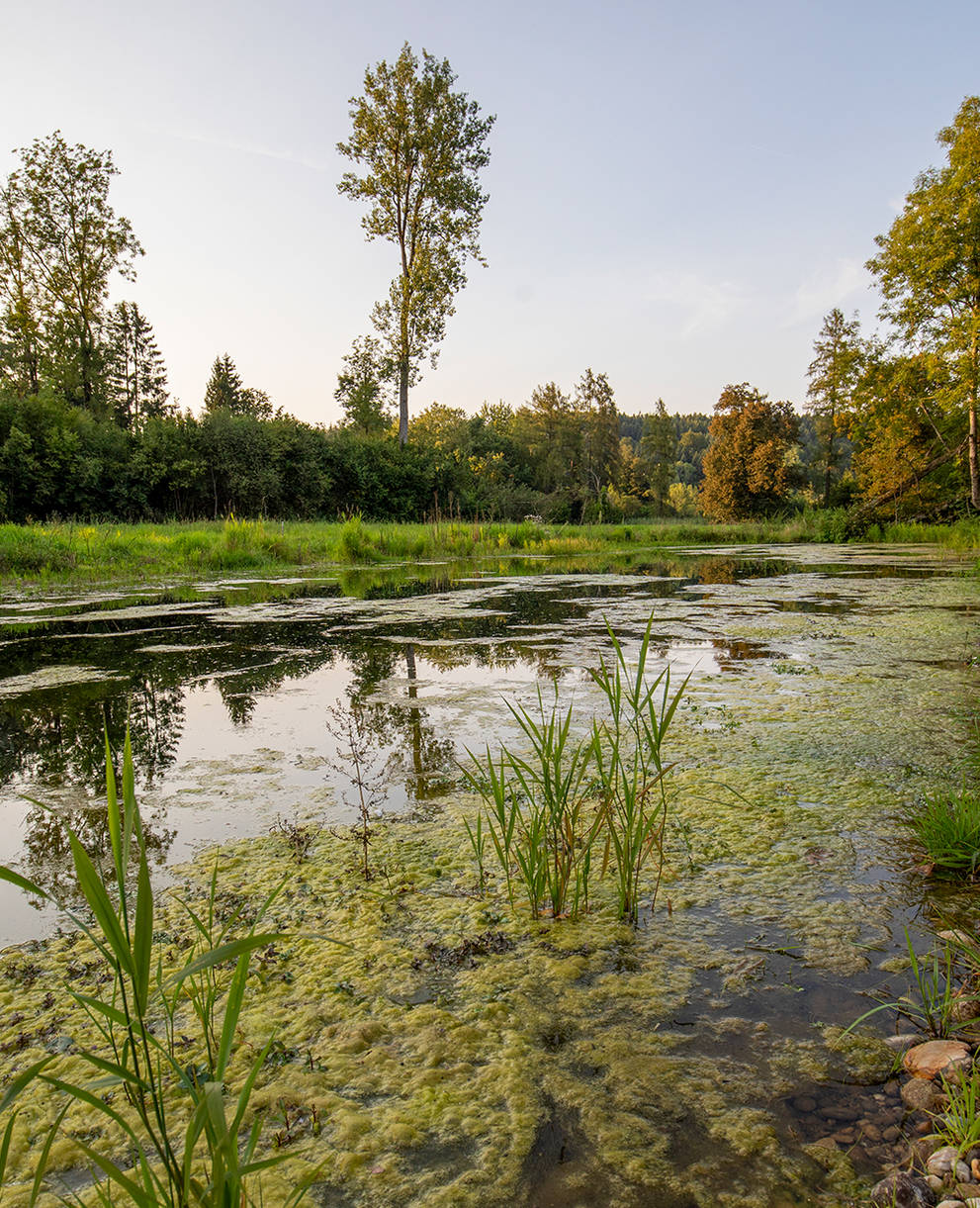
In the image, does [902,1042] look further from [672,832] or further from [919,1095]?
[672,832]

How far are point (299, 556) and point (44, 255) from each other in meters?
18.3

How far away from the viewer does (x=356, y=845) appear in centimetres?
204

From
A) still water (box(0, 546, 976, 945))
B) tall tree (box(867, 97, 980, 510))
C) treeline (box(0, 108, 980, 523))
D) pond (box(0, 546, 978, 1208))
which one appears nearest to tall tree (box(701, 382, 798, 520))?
treeline (box(0, 108, 980, 523))

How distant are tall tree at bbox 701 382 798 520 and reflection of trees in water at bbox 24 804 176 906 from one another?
105 ft

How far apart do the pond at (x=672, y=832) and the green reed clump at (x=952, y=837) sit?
8 cm

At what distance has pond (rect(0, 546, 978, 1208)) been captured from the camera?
3.45ft

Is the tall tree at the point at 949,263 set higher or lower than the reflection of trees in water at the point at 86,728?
higher

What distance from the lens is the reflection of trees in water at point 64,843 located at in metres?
1.89

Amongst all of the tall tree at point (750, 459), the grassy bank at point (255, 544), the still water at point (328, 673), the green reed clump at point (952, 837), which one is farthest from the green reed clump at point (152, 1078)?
the tall tree at point (750, 459)

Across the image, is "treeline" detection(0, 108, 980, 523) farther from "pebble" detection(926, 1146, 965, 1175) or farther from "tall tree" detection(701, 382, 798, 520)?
"pebble" detection(926, 1146, 965, 1175)

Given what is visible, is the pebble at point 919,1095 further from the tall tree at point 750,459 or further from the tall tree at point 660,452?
the tall tree at point 660,452

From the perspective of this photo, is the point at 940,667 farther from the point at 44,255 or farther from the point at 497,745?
the point at 44,255

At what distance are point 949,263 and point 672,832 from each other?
19.6 metres

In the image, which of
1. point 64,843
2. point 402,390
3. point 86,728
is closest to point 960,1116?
point 64,843
